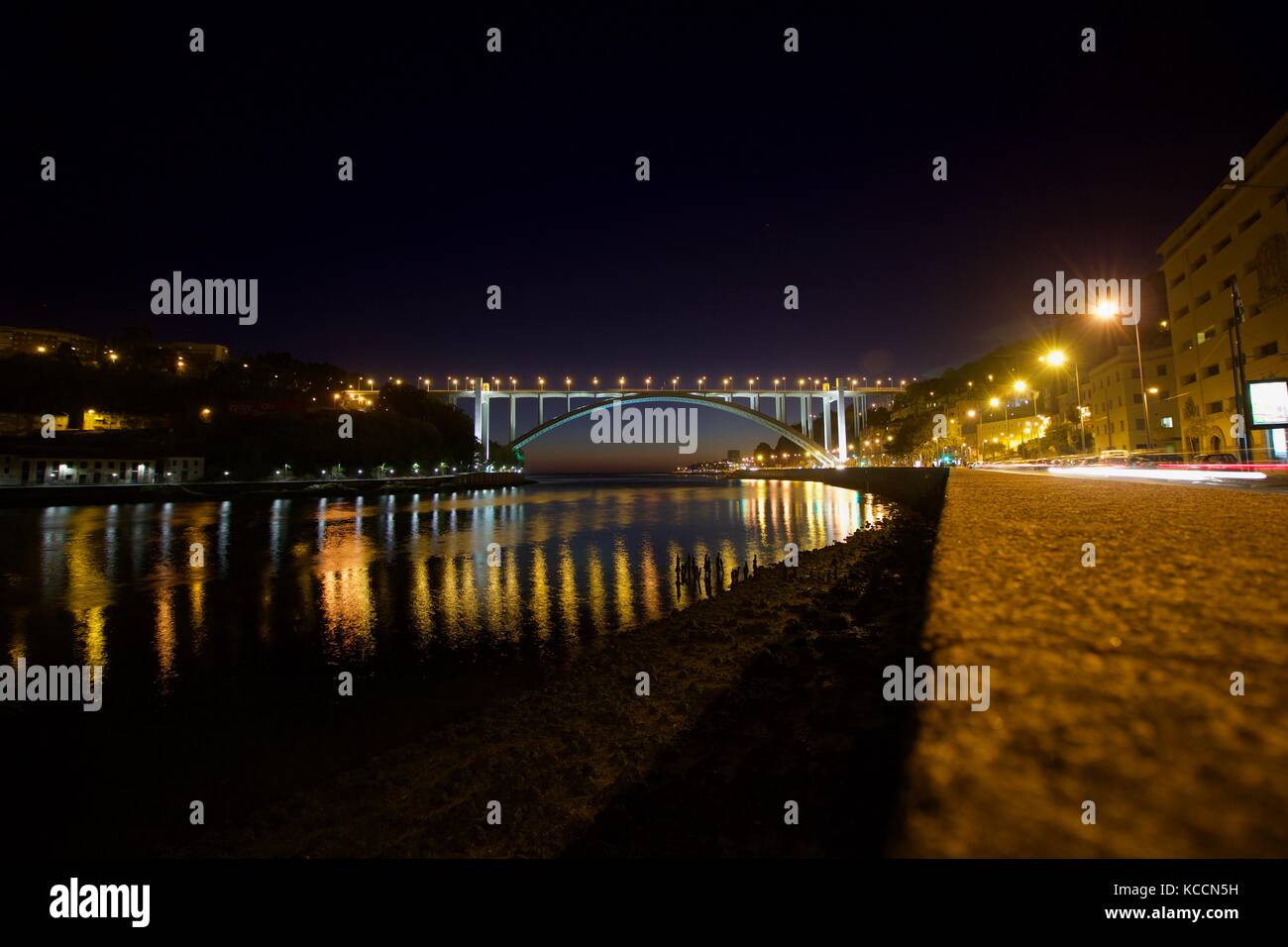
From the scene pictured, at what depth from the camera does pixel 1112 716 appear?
195cm

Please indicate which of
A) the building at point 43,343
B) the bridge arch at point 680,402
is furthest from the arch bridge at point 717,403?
the building at point 43,343

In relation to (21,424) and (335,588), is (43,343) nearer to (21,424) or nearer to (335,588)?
(21,424)

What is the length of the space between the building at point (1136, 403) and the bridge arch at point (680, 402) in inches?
1650

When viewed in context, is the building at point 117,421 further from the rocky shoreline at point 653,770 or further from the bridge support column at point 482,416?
the rocky shoreline at point 653,770

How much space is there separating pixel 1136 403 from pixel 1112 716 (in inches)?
1918

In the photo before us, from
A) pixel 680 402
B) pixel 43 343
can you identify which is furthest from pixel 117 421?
pixel 680 402

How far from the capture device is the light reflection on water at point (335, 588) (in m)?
9.69

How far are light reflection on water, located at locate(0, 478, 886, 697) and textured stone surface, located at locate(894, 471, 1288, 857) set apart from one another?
7598 millimetres

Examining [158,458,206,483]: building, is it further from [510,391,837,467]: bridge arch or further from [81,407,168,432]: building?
[510,391,837,467]: bridge arch

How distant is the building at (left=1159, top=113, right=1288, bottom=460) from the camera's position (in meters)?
23.6

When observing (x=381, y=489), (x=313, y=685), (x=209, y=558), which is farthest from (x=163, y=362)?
(x=313, y=685)

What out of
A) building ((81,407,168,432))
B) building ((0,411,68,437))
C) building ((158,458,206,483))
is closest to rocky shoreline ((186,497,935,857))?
building ((158,458,206,483))

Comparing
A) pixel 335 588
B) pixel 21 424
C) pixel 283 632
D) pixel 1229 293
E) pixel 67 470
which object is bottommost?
pixel 283 632

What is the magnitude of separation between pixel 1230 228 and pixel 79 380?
10558 centimetres
